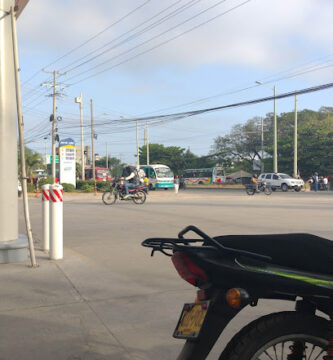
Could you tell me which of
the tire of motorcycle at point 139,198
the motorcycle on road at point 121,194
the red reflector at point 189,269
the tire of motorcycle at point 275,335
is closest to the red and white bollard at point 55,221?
the red reflector at point 189,269

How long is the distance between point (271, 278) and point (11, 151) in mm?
5626

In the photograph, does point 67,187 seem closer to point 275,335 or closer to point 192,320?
point 192,320

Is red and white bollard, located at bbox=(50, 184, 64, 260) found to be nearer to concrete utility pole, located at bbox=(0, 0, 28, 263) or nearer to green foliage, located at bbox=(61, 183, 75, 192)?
concrete utility pole, located at bbox=(0, 0, 28, 263)

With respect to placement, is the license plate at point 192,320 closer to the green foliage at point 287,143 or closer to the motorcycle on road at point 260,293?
the motorcycle on road at point 260,293

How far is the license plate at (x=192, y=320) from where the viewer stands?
2.13 metres

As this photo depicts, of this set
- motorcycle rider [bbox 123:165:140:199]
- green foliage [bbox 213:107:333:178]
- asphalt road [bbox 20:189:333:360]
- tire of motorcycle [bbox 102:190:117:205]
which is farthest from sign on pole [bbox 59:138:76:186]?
green foliage [bbox 213:107:333:178]

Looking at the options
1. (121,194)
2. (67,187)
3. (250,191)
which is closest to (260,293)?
(121,194)

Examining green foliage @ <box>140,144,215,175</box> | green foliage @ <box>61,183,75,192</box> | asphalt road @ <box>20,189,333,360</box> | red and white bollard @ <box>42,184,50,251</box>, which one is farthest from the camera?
green foliage @ <box>140,144,215,175</box>

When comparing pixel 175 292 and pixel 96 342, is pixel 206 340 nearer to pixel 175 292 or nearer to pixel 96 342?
pixel 96 342

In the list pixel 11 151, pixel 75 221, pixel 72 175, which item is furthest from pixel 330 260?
pixel 72 175

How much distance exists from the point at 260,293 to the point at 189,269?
0.39 meters

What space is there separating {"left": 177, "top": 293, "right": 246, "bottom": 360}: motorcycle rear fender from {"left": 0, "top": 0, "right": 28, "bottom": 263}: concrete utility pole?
16.6ft

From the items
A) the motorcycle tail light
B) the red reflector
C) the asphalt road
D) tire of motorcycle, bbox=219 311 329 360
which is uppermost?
the red reflector

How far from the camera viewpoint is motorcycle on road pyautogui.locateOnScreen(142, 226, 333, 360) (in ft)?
6.90
